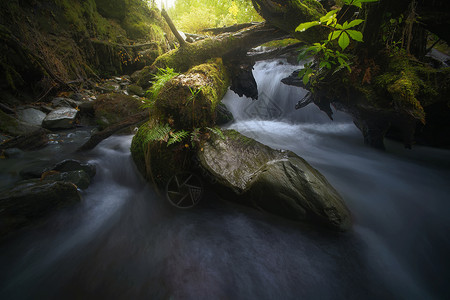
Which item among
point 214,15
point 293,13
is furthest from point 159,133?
point 214,15

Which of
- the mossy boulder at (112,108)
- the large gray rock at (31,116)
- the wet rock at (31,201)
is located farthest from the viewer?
the mossy boulder at (112,108)

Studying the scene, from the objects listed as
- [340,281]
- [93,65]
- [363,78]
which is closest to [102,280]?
[340,281]

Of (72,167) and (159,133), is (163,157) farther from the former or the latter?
(72,167)

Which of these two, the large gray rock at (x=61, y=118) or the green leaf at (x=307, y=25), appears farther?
the large gray rock at (x=61, y=118)

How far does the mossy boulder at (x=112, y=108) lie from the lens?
5.34 m

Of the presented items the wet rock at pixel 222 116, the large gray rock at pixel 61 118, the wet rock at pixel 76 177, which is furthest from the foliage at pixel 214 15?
the wet rock at pixel 76 177

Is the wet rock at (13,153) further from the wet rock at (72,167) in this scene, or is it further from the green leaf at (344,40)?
the green leaf at (344,40)

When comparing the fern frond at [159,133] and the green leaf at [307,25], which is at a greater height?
the green leaf at [307,25]

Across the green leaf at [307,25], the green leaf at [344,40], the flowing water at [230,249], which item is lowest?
the flowing water at [230,249]

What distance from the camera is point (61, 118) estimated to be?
520cm

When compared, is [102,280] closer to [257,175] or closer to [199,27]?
[257,175]

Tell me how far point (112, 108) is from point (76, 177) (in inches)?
128

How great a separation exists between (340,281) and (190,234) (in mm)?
1847

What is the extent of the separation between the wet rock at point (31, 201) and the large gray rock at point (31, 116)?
3.65 meters
